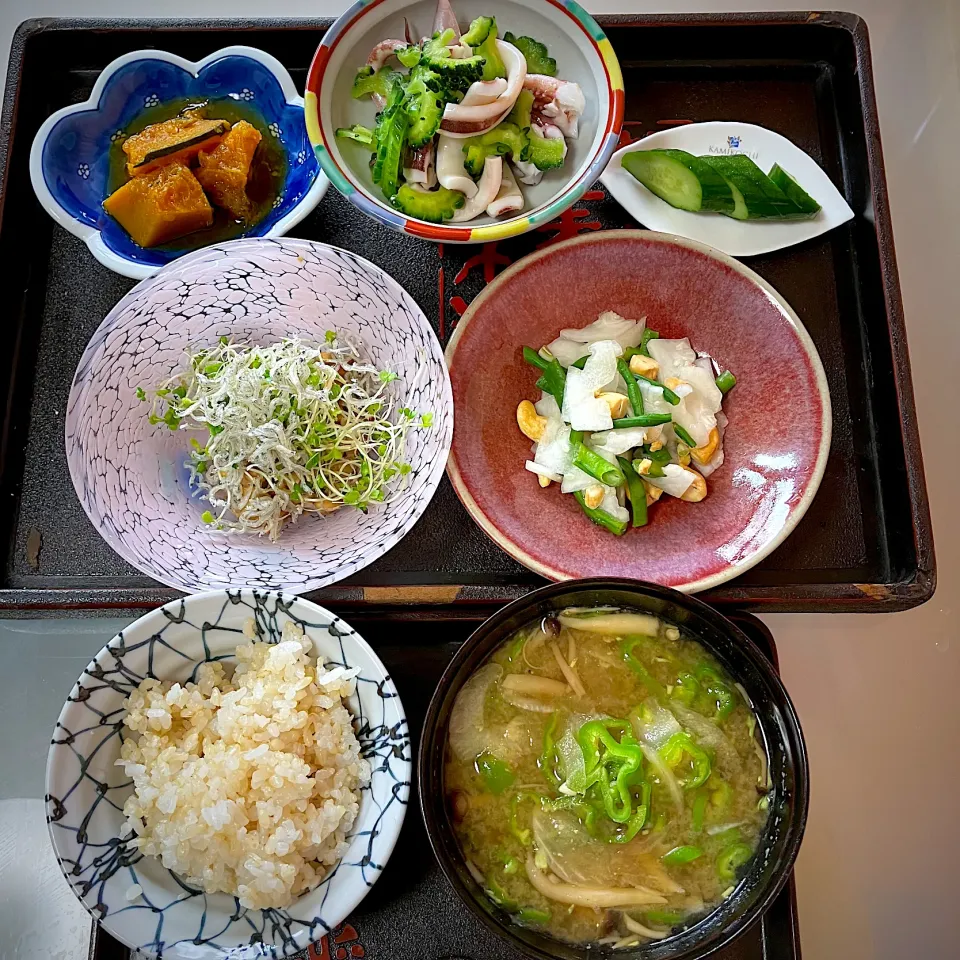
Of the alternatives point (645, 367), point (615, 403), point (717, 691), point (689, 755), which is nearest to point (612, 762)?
point (689, 755)

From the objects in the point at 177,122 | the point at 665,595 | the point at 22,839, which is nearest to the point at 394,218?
the point at 177,122

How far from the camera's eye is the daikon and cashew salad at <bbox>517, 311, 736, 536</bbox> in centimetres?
166

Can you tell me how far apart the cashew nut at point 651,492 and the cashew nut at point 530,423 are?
0.78 feet

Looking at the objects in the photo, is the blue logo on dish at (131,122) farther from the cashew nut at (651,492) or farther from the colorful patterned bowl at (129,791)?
the cashew nut at (651,492)

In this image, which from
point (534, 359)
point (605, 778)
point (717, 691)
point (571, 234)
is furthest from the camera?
point (571, 234)

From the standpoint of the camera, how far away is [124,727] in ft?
4.93

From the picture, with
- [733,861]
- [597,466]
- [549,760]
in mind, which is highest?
[597,466]

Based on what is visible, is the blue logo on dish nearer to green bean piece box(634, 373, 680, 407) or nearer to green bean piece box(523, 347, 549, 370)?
green bean piece box(523, 347, 549, 370)

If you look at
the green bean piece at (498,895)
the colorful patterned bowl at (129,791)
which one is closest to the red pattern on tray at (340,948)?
the colorful patterned bowl at (129,791)

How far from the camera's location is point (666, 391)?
1675 mm

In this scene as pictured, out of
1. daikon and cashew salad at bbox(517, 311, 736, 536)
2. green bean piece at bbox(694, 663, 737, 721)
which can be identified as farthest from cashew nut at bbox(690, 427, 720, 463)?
green bean piece at bbox(694, 663, 737, 721)

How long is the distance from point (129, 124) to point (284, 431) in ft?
2.75

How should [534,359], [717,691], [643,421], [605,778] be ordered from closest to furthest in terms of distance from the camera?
[605,778] → [717,691] → [643,421] → [534,359]

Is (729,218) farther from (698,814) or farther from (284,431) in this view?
(698,814)
